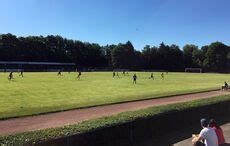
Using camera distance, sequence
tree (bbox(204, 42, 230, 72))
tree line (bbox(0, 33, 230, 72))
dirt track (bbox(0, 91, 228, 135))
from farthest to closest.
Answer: tree (bbox(204, 42, 230, 72)), tree line (bbox(0, 33, 230, 72)), dirt track (bbox(0, 91, 228, 135))

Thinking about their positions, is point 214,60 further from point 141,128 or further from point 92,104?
point 141,128

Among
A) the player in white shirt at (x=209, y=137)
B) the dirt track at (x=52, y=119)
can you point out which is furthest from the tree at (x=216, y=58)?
the player in white shirt at (x=209, y=137)

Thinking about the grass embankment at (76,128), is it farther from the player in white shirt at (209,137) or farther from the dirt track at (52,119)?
the dirt track at (52,119)

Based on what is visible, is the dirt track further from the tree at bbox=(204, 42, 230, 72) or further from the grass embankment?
the tree at bbox=(204, 42, 230, 72)

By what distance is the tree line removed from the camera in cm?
16200

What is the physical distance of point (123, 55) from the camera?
166 meters

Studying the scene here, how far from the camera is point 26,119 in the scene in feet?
75.2

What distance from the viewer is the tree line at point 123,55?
16200 cm

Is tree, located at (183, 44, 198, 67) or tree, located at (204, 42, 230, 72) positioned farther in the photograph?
tree, located at (183, 44, 198, 67)

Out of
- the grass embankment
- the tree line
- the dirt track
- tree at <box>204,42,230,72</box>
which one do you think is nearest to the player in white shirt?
the grass embankment

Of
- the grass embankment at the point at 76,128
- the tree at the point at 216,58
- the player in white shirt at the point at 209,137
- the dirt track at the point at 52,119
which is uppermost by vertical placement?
the tree at the point at 216,58

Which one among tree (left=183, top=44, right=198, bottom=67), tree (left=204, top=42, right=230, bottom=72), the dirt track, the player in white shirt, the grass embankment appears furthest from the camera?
tree (left=183, top=44, right=198, bottom=67)

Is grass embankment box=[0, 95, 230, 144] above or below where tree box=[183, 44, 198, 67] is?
below

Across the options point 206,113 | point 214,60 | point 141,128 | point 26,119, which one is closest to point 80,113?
point 26,119
